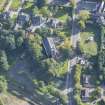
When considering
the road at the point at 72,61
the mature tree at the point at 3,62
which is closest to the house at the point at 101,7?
the road at the point at 72,61

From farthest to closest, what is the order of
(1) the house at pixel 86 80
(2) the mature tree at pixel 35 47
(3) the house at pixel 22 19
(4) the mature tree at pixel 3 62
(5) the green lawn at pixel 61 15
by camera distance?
(5) the green lawn at pixel 61 15, (3) the house at pixel 22 19, (2) the mature tree at pixel 35 47, (4) the mature tree at pixel 3 62, (1) the house at pixel 86 80

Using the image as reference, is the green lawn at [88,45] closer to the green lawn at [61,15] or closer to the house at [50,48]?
the green lawn at [61,15]

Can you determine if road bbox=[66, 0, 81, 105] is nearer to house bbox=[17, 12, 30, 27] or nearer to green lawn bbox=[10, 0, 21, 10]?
house bbox=[17, 12, 30, 27]

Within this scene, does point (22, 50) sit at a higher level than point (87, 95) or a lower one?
higher

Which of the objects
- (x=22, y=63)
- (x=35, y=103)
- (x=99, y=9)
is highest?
(x=99, y=9)

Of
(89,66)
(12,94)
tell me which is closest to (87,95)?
(89,66)

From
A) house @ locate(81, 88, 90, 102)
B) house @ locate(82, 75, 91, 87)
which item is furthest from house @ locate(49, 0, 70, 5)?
house @ locate(81, 88, 90, 102)

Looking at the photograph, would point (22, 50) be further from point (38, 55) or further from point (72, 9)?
point (72, 9)
